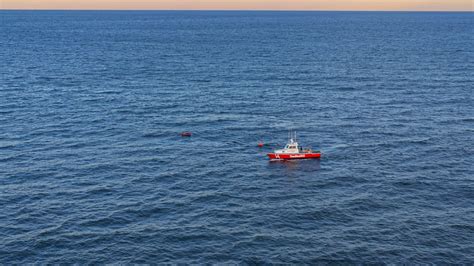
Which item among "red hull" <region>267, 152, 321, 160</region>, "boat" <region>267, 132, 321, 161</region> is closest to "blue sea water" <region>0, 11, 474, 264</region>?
"red hull" <region>267, 152, 321, 160</region>

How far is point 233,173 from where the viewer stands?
8419 centimetres

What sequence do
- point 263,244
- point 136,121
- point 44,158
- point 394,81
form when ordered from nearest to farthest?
point 263,244 → point 44,158 → point 136,121 → point 394,81

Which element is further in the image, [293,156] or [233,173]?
[293,156]

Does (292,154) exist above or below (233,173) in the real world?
above

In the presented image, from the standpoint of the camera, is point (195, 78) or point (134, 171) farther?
point (195, 78)

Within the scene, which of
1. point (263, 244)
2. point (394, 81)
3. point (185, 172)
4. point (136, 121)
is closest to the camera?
point (263, 244)

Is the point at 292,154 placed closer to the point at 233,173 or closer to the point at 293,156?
the point at 293,156

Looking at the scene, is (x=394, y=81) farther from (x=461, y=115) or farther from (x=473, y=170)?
(x=473, y=170)

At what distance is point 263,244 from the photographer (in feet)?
201

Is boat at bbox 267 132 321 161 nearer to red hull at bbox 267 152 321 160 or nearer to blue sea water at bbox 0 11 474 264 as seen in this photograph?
red hull at bbox 267 152 321 160

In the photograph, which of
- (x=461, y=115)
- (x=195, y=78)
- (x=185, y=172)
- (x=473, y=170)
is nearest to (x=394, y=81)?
(x=461, y=115)

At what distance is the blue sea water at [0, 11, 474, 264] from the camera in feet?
202

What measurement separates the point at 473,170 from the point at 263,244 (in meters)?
44.7

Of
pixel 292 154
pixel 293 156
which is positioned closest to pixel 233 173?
pixel 292 154
